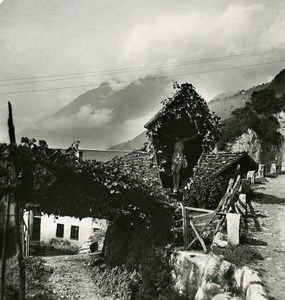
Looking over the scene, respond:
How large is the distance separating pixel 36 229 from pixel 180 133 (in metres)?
28.7

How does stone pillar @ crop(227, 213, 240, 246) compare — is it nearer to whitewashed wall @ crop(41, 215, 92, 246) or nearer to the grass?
the grass

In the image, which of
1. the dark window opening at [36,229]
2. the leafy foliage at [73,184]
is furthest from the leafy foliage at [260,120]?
the leafy foliage at [73,184]

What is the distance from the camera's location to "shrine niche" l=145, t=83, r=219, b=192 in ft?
37.0

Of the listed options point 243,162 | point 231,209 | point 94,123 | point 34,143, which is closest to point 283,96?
point 243,162

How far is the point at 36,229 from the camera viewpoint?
3606 cm

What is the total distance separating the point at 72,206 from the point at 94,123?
17.6 metres

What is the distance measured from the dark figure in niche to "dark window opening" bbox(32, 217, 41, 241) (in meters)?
27.8

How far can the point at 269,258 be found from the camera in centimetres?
899

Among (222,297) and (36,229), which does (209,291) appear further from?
(36,229)

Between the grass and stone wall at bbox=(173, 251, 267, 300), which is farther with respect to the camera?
Answer: the grass

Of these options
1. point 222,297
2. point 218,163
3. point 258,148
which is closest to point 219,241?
point 222,297

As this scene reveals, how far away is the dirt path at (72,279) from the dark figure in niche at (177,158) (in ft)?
15.5

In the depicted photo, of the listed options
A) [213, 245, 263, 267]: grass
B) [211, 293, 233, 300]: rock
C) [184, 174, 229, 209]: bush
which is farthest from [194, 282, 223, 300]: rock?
[184, 174, 229, 209]: bush

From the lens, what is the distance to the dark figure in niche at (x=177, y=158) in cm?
1173
